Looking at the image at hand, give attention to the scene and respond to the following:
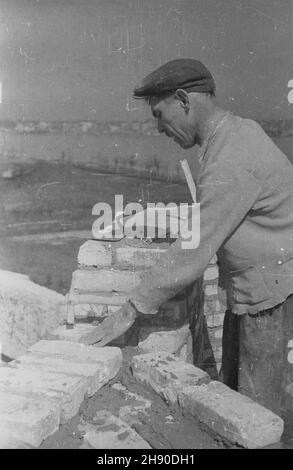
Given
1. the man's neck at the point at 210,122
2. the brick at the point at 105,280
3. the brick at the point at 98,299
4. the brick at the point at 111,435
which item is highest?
the man's neck at the point at 210,122

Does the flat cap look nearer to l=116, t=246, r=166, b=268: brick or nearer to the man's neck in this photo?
the man's neck

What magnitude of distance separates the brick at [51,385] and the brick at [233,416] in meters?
0.47

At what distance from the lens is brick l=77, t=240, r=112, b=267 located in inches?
134

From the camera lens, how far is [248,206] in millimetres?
2371

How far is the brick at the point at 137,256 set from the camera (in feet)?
10.9

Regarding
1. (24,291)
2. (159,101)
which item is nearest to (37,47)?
(24,291)

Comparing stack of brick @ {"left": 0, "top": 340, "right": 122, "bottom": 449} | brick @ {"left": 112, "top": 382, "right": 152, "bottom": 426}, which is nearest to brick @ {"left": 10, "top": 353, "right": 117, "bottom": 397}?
stack of brick @ {"left": 0, "top": 340, "right": 122, "bottom": 449}

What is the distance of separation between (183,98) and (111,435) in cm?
153

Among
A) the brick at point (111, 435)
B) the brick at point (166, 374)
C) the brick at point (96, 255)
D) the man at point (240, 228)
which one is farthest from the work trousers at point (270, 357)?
the brick at point (96, 255)

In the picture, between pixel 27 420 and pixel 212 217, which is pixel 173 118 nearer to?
pixel 212 217

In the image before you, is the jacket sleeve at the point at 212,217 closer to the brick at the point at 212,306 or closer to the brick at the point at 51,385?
the brick at the point at 51,385

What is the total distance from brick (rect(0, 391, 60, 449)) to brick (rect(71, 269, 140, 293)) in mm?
1189

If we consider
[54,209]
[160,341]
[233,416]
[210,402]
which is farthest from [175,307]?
[54,209]

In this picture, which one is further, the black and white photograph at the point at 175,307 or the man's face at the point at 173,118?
the man's face at the point at 173,118
